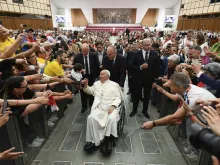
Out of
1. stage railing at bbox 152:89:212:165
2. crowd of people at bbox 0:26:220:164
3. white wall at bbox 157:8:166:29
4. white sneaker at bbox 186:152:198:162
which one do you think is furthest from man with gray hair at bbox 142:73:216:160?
white wall at bbox 157:8:166:29

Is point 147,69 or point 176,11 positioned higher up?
point 176,11

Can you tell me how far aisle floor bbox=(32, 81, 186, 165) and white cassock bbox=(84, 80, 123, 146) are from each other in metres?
0.33

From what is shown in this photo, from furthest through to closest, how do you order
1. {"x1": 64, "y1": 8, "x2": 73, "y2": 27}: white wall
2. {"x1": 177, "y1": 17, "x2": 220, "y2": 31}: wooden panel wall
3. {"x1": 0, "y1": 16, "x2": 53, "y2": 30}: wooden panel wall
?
1. {"x1": 64, "y1": 8, "x2": 73, "y2": 27}: white wall
2. {"x1": 177, "y1": 17, "x2": 220, "y2": 31}: wooden panel wall
3. {"x1": 0, "y1": 16, "x2": 53, "y2": 30}: wooden panel wall

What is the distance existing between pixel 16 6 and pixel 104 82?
1850cm

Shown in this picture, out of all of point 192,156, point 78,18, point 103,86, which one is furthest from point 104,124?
point 78,18

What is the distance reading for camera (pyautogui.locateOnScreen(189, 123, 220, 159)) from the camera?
90cm

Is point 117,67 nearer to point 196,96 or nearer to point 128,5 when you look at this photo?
point 196,96

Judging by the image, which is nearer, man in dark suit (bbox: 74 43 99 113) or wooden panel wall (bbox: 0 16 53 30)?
man in dark suit (bbox: 74 43 99 113)

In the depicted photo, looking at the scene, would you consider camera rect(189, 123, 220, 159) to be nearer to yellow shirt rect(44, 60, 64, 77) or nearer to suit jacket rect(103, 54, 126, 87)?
suit jacket rect(103, 54, 126, 87)

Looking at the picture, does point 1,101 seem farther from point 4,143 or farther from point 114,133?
point 114,133

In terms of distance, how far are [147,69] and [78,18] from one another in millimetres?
30310

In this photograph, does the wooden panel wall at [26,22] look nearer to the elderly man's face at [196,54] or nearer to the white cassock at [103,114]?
the white cassock at [103,114]

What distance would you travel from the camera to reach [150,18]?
30.0 meters

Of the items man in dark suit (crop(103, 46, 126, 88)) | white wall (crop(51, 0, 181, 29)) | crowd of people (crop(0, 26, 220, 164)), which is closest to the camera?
crowd of people (crop(0, 26, 220, 164))
